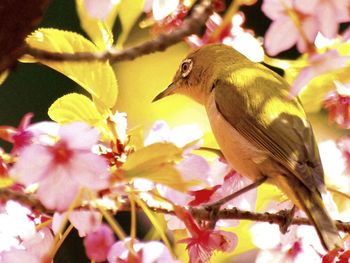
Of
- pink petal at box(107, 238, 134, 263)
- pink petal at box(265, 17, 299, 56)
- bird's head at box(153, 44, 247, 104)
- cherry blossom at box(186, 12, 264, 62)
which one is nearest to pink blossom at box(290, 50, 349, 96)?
pink petal at box(265, 17, 299, 56)

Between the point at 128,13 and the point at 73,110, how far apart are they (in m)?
0.12

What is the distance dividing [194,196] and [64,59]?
410 millimetres

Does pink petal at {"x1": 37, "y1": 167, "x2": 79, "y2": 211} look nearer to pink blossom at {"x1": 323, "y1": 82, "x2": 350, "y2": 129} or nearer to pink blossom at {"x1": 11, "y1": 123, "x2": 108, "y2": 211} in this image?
pink blossom at {"x1": 11, "y1": 123, "x2": 108, "y2": 211}

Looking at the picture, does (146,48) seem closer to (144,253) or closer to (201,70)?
(144,253)

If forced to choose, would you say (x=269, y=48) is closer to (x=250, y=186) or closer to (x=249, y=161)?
(x=250, y=186)

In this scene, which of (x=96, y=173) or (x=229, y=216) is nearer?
(x=96, y=173)

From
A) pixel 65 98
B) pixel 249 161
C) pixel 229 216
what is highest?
pixel 65 98

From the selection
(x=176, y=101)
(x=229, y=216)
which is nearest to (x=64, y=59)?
(x=229, y=216)

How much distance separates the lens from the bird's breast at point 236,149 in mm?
1010

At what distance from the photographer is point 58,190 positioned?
1.82 feet

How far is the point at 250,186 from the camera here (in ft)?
2.94

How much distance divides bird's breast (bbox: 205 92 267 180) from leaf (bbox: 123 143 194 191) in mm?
418

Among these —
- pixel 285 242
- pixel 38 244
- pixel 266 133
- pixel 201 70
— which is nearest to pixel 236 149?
pixel 266 133

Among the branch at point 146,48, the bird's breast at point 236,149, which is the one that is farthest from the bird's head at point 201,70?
the branch at point 146,48
